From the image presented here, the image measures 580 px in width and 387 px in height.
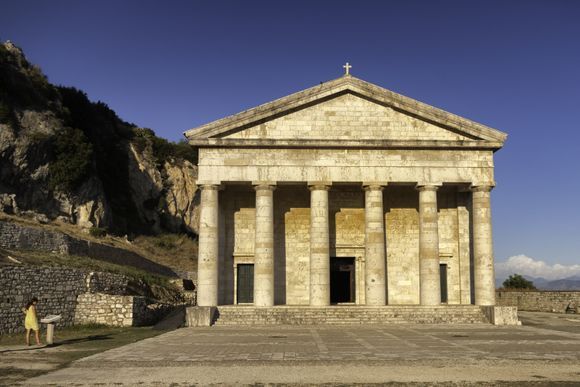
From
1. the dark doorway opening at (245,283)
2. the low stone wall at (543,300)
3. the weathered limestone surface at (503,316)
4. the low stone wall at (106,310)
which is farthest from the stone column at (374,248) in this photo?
the low stone wall at (543,300)

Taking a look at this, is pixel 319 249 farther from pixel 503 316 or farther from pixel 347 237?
pixel 503 316

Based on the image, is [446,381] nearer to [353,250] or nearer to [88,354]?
[88,354]

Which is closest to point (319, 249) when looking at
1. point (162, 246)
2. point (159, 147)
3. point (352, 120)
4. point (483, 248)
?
point (352, 120)

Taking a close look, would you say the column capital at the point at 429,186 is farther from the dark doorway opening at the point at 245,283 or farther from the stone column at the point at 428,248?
the dark doorway opening at the point at 245,283

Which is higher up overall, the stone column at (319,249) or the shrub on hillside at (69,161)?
the shrub on hillside at (69,161)

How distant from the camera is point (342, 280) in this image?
30578 mm

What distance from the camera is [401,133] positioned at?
91.7 ft

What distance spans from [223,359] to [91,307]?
1189 cm

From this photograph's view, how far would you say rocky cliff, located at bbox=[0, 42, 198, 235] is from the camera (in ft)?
146

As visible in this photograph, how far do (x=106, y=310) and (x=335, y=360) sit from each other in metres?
13.4

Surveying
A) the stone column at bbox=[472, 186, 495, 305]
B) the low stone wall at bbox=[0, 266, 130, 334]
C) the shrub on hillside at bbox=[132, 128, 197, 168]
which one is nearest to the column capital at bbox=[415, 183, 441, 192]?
the stone column at bbox=[472, 186, 495, 305]

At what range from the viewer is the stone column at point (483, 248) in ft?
89.2

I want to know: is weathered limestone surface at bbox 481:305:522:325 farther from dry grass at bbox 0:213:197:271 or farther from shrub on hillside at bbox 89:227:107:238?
shrub on hillside at bbox 89:227:107:238

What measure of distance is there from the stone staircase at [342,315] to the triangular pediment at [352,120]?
27.0 feet
